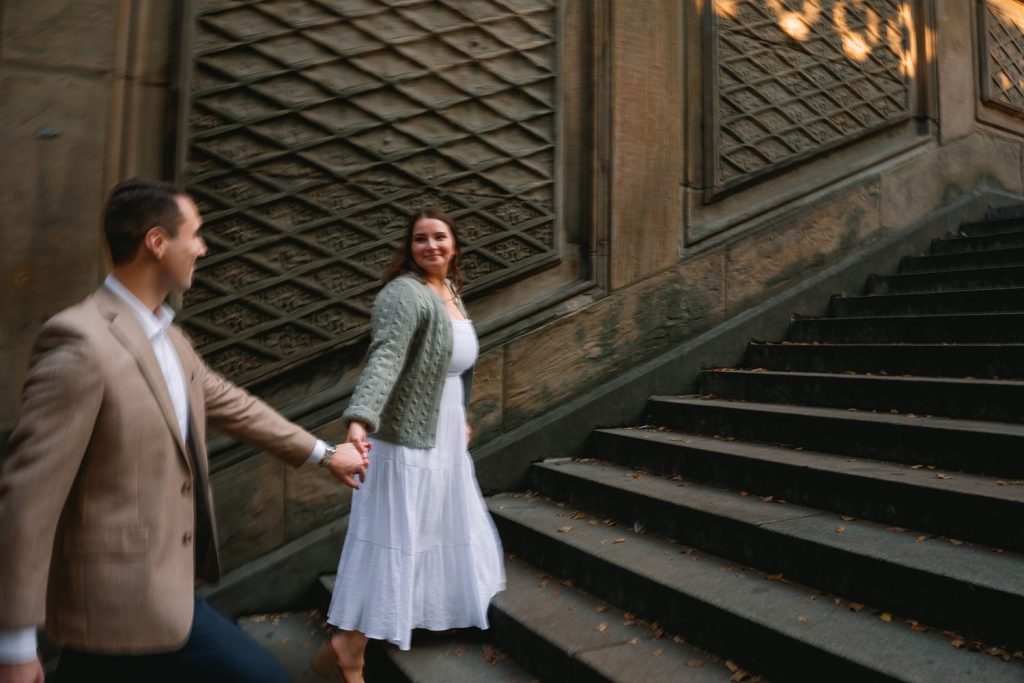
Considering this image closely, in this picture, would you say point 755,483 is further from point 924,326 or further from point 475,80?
point 475,80

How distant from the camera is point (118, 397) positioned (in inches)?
62.3

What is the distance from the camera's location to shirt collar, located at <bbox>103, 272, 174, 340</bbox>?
1.73 meters

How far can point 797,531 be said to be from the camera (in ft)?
10.2

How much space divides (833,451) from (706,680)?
1.97 m

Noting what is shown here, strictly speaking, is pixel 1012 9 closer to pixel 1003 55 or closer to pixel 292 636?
pixel 1003 55

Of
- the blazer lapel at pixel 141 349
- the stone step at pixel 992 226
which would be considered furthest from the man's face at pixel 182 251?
the stone step at pixel 992 226

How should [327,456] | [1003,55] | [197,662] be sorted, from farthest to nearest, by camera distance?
1. [1003,55]
2. [327,456]
3. [197,662]

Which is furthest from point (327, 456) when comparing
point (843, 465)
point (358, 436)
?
point (843, 465)

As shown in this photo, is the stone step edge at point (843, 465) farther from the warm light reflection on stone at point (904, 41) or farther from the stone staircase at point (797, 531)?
the warm light reflection on stone at point (904, 41)

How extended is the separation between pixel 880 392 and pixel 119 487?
13.7 ft

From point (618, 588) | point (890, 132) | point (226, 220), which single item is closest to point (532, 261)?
point (226, 220)

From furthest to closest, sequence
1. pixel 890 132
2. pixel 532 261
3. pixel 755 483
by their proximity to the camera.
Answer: pixel 890 132, pixel 532 261, pixel 755 483

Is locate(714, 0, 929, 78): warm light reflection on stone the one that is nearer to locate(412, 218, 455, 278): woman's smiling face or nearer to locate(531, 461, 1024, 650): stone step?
locate(412, 218, 455, 278): woman's smiling face

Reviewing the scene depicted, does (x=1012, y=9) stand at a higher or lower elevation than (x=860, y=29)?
higher
